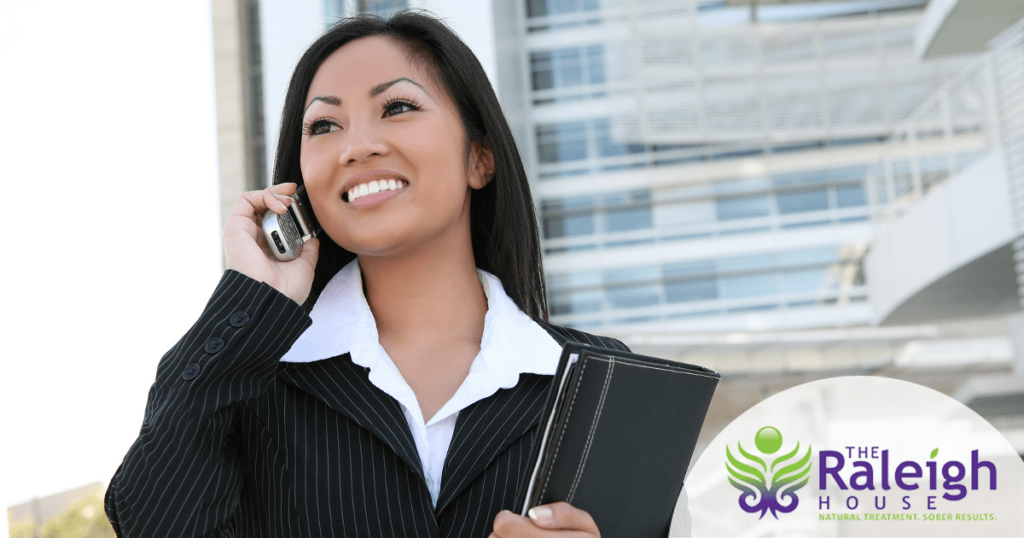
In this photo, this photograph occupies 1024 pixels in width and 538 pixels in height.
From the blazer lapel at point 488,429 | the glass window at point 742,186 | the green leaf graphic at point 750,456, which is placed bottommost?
the green leaf graphic at point 750,456

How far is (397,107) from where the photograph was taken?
1.25m

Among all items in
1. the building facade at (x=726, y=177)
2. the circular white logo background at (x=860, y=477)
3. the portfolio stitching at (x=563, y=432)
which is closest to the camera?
the portfolio stitching at (x=563, y=432)

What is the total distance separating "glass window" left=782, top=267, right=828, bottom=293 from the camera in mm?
13594

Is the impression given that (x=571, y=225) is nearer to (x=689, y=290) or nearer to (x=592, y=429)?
(x=689, y=290)

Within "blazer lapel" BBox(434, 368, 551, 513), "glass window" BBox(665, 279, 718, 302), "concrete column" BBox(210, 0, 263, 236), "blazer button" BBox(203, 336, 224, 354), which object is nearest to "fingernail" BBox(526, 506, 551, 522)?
"blazer lapel" BBox(434, 368, 551, 513)

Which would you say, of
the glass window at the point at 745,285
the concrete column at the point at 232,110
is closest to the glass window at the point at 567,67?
the glass window at the point at 745,285

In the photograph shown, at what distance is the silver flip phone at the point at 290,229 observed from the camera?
120 centimetres

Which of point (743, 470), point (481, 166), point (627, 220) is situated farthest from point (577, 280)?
point (481, 166)

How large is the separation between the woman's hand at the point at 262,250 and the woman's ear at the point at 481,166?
270mm

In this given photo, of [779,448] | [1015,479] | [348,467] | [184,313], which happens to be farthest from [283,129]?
[1015,479]

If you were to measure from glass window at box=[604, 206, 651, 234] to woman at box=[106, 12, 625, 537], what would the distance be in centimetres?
1226

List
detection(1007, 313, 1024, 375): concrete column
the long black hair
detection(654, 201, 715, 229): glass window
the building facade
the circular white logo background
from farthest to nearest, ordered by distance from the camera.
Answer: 1. detection(654, 201, 715, 229): glass window
2. the building facade
3. detection(1007, 313, 1024, 375): concrete column
4. the circular white logo background
5. the long black hair

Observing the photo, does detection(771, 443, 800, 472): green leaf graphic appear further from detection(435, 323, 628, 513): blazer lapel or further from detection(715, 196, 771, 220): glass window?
detection(715, 196, 771, 220): glass window

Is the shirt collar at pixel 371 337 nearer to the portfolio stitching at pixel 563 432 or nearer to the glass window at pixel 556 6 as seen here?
the portfolio stitching at pixel 563 432
